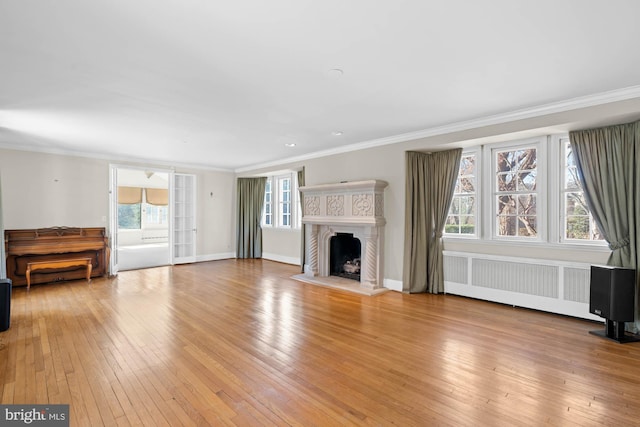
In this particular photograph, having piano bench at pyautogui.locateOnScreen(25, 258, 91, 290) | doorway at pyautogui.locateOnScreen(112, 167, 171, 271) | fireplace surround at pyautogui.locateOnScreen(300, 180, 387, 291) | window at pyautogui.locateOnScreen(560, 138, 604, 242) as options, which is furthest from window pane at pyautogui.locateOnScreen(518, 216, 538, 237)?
doorway at pyautogui.locateOnScreen(112, 167, 171, 271)

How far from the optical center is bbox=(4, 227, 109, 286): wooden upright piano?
18.0ft

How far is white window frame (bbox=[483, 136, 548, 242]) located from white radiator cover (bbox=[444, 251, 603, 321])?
371 mm

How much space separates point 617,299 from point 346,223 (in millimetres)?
A: 3620

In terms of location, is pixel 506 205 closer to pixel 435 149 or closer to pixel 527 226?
pixel 527 226

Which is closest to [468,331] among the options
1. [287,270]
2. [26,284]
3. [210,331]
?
[210,331]

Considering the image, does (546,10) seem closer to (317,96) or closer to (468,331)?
(317,96)

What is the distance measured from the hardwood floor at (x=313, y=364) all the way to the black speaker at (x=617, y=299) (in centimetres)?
21

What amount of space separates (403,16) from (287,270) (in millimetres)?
5913

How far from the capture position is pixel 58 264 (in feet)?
18.5

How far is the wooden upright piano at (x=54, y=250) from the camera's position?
18.0 ft

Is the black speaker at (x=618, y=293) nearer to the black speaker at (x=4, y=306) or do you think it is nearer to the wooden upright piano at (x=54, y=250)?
the black speaker at (x=4, y=306)

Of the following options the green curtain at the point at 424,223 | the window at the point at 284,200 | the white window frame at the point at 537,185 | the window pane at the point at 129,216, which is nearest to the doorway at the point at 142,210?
the window pane at the point at 129,216

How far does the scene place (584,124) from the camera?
3.61 metres

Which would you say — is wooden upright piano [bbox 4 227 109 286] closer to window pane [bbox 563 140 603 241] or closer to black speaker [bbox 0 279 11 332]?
black speaker [bbox 0 279 11 332]
